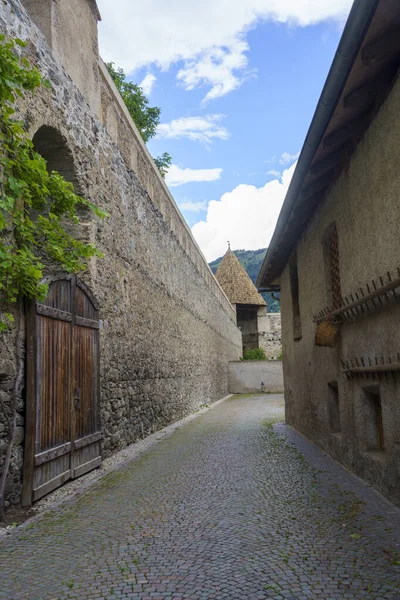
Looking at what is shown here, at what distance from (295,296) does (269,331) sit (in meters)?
23.9

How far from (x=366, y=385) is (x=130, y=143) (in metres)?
5.85

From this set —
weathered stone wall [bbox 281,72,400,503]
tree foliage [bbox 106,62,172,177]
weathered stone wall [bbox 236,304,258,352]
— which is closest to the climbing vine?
weathered stone wall [bbox 281,72,400,503]

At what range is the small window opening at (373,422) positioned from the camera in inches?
190

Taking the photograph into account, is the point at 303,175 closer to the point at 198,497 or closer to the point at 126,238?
the point at 198,497

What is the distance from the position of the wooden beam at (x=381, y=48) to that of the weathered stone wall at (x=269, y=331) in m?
29.5

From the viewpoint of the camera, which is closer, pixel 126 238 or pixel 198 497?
pixel 198 497

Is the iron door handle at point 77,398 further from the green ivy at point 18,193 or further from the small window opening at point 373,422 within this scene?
the small window opening at point 373,422

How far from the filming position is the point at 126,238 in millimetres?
8062

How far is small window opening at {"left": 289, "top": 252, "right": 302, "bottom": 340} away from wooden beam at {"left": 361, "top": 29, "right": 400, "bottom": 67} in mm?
5686

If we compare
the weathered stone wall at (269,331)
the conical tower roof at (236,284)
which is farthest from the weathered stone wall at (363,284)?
the weathered stone wall at (269,331)

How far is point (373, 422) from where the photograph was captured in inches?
191


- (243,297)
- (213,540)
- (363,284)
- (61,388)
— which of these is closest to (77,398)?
(61,388)

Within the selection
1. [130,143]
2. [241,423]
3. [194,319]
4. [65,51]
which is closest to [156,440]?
[241,423]

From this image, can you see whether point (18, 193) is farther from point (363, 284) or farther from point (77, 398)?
point (363, 284)
